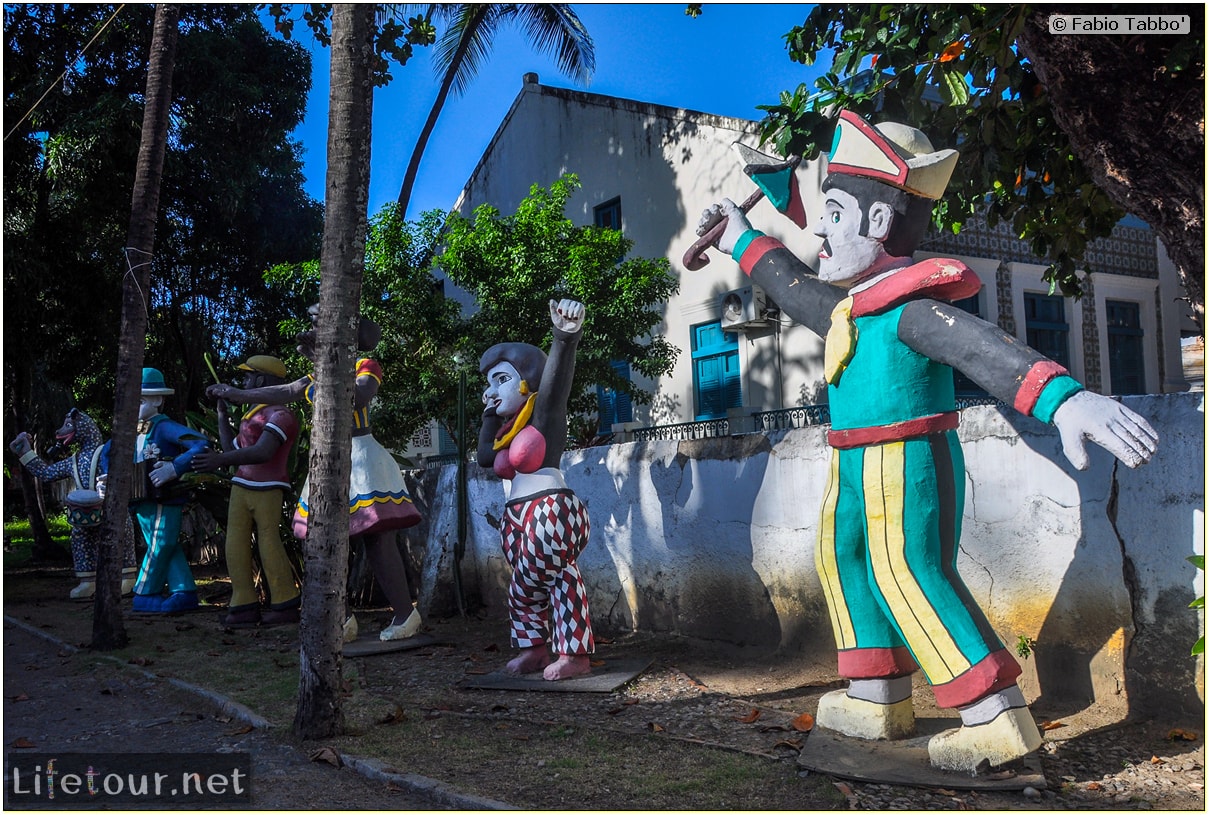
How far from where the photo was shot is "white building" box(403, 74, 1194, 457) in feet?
41.8

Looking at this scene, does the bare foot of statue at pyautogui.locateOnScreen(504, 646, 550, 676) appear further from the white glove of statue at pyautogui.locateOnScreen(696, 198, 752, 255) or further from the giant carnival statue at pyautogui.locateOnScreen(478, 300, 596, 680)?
the white glove of statue at pyautogui.locateOnScreen(696, 198, 752, 255)

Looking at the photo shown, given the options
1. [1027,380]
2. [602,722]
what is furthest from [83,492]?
[1027,380]

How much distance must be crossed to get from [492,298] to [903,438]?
27.1ft

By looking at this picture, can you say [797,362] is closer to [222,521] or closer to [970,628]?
[222,521]

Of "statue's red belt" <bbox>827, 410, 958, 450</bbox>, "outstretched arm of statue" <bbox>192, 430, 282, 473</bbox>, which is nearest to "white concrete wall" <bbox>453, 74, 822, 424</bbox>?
"outstretched arm of statue" <bbox>192, 430, 282, 473</bbox>

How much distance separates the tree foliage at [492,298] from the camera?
11.3 meters

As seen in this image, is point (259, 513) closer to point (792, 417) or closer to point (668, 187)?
point (792, 417)

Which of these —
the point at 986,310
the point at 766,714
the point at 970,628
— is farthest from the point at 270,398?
the point at 986,310

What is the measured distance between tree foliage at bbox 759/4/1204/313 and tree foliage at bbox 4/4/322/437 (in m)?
8.20

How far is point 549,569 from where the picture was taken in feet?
16.9

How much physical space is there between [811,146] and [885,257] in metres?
0.91

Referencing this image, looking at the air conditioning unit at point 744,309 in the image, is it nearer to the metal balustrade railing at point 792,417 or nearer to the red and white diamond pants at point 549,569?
the metal balustrade railing at point 792,417

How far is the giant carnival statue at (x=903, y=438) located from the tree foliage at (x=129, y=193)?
880 centimetres

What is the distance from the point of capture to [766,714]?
4.38 metres
